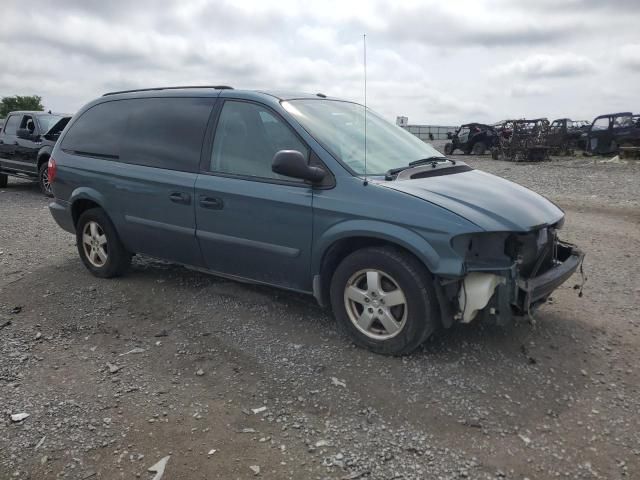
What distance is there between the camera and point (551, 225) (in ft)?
12.4

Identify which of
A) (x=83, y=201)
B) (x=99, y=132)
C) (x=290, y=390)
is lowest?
(x=290, y=390)

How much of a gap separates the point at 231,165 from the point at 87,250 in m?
2.24

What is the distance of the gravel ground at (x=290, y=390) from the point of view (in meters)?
2.71

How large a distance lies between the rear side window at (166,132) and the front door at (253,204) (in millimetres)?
204

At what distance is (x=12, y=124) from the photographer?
12.7m

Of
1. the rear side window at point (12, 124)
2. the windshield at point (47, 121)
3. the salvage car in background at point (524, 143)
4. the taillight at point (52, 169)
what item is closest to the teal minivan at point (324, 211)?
the taillight at point (52, 169)

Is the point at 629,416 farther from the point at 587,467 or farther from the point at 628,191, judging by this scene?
the point at 628,191

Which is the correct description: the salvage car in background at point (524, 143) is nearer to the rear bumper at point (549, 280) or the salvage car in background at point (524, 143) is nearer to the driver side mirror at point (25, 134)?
the driver side mirror at point (25, 134)

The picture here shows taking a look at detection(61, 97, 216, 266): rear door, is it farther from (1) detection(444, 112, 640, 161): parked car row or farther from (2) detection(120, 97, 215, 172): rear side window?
(1) detection(444, 112, 640, 161): parked car row

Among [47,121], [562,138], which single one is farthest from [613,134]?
[47,121]

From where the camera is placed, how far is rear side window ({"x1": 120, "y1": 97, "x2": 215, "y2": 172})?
454 cm

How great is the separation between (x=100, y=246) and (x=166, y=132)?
1.47m

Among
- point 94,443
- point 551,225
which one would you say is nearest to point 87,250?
point 94,443

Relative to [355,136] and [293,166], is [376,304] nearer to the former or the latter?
[293,166]
